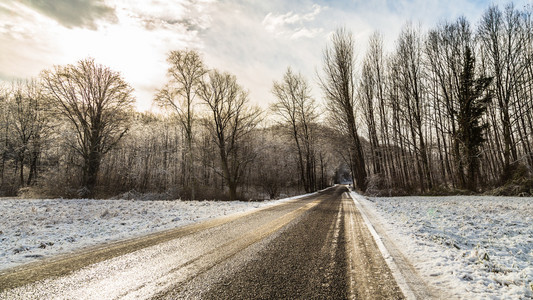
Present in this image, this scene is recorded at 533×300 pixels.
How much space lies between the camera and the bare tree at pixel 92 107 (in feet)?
56.0

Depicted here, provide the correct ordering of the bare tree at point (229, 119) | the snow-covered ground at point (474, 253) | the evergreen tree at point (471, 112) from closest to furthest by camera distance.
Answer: the snow-covered ground at point (474, 253) → the evergreen tree at point (471, 112) → the bare tree at point (229, 119)

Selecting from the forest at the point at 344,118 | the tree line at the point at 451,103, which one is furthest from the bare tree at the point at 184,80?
the tree line at the point at 451,103

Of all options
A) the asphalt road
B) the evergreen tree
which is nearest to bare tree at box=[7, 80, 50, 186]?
the asphalt road

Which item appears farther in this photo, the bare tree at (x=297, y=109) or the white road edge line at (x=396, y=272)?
the bare tree at (x=297, y=109)

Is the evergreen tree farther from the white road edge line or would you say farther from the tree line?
the white road edge line

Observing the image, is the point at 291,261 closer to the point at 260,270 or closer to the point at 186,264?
the point at 260,270

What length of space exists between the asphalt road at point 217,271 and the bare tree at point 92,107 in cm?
1734

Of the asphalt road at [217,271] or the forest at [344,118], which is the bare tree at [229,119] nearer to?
the forest at [344,118]

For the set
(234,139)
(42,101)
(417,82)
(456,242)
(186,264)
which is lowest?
(456,242)

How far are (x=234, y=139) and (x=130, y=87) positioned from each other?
10.2m

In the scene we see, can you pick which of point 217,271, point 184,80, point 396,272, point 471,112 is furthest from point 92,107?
point 471,112

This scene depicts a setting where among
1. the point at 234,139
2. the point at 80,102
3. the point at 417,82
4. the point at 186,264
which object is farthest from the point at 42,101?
the point at 417,82

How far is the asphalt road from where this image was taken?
7.54ft

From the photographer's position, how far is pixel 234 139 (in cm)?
2198
